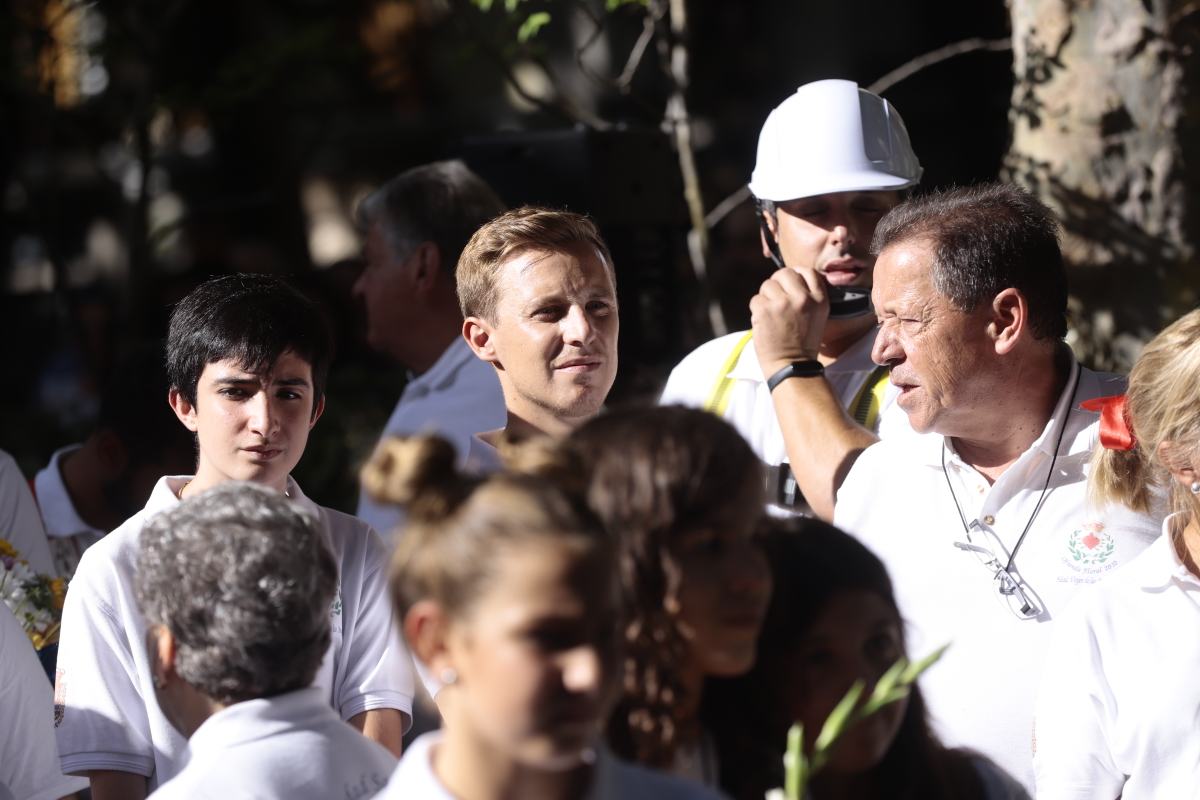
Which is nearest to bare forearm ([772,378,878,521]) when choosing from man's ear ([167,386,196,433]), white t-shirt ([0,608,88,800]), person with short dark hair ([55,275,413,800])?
person with short dark hair ([55,275,413,800])

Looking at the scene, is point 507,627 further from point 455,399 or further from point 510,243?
point 455,399

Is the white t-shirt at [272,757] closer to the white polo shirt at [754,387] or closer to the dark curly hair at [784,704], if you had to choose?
the dark curly hair at [784,704]

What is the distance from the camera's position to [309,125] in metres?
17.9

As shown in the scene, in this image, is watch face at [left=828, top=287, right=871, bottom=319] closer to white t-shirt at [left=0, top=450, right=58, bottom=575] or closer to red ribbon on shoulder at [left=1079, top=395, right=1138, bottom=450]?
red ribbon on shoulder at [left=1079, top=395, right=1138, bottom=450]

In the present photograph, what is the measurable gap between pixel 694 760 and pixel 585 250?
1.50m

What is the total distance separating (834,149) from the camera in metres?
3.47

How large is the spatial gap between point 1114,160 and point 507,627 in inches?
132

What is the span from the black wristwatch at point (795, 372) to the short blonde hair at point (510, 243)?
1.34ft

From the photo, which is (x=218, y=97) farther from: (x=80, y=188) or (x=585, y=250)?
(x=80, y=188)

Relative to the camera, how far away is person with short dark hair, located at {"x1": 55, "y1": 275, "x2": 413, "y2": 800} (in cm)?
252

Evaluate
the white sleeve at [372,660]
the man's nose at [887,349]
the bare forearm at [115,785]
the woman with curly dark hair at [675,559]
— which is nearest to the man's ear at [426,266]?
the white sleeve at [372,660]

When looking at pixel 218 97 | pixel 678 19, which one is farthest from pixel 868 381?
pixel 218 97

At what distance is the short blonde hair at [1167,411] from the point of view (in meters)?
2.42

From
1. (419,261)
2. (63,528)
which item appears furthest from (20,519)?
(419,261)
